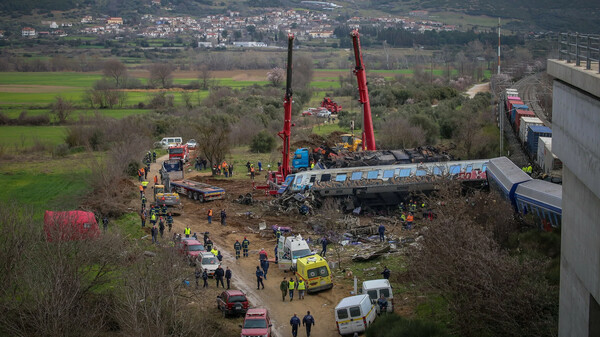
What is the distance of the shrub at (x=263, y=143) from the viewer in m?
62.1

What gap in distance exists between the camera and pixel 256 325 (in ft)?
69.0

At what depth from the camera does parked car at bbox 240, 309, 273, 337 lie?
67.9ft

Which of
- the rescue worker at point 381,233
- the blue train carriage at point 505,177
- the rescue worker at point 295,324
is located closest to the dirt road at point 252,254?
the rescue worker at point 295,324

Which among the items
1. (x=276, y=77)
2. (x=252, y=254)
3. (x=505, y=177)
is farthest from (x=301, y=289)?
(x=276, y=77)

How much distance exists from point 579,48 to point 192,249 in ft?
65.4

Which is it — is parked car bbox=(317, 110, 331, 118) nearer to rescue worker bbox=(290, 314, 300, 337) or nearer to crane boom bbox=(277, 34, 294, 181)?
crane boom bbox=(277, 34, 294, 181)

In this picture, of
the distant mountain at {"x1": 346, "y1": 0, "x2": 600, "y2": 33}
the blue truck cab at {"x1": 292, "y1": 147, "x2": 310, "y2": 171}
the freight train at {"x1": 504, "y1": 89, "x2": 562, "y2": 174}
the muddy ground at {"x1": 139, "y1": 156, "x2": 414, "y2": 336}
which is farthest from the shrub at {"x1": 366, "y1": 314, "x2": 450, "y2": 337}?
the distant mountain at {"x1": 346, "y1": 0, "x2": 600, "y2": 33}

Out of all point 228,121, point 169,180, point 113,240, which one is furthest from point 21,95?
point 113,240

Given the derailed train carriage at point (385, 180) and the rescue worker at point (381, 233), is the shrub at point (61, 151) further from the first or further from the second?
the rescue worker at point (381, 233)

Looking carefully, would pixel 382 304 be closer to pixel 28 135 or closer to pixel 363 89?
pixel 363 89

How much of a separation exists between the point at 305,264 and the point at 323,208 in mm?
11350

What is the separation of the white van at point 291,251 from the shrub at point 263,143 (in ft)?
110

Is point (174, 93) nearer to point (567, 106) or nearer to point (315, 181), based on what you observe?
point (315, 181)

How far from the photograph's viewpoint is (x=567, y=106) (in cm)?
1322
